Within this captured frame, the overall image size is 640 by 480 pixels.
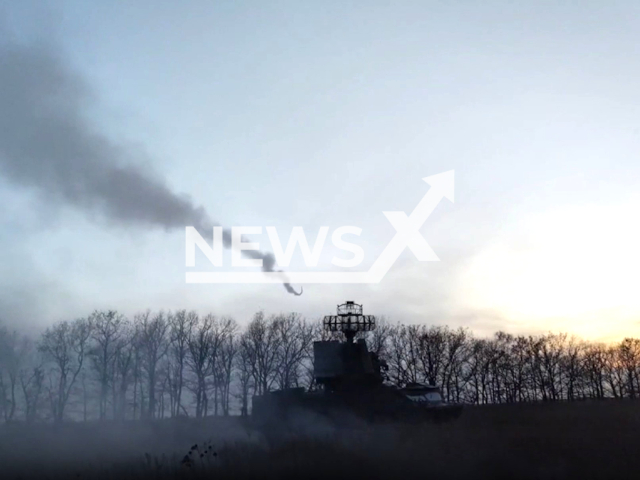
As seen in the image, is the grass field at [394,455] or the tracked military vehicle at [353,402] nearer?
the grass field at [394,455]

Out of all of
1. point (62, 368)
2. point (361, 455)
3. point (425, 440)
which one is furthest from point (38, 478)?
point (62, 368)

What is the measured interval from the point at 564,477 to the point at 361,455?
24.1 ft

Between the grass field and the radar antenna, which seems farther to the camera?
the radar antenna

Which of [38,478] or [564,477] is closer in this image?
[564,477]

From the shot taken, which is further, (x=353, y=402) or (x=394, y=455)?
(x=353, y=402)

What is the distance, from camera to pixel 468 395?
79000 mm

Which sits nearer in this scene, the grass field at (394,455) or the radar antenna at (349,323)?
the grass field at (394,455)

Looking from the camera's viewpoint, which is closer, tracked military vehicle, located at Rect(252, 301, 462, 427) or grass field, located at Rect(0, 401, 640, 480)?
grass field, located at Rect(0, 401, 640, 480)

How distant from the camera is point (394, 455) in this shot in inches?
884

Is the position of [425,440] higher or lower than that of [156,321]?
lower

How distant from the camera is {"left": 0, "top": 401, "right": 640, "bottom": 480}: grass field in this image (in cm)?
1970

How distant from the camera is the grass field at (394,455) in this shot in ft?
64.6

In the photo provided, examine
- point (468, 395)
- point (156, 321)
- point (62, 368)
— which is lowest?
point (468, 395)

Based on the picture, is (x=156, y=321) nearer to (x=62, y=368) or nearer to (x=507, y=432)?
(x=62, y=368)
